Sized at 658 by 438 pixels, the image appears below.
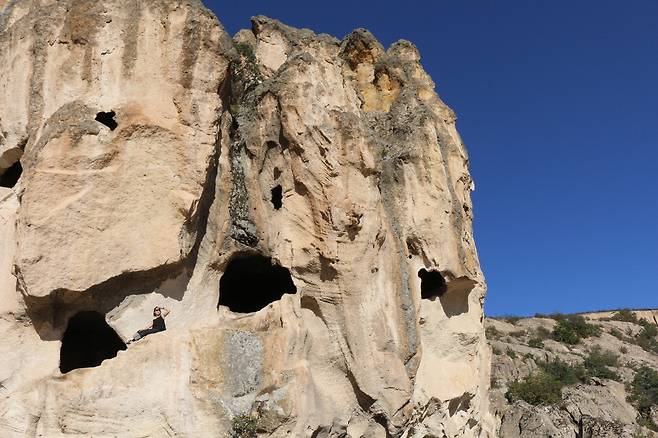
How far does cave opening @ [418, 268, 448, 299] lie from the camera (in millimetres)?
9047

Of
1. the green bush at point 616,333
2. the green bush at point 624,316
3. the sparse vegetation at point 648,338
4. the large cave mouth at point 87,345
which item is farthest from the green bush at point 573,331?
the large cave mouth at point 87,345

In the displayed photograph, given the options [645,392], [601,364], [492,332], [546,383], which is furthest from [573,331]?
[546,383]

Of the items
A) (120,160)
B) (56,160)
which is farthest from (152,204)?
(56,160)

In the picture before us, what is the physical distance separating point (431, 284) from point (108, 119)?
5036mm

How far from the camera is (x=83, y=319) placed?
7305 millimetres

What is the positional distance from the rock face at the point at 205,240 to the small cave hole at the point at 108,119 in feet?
0.10

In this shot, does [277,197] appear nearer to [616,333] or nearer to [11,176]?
[11,176]

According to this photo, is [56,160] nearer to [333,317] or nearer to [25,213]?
[25,213]

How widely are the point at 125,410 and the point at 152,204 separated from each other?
207 centimetres

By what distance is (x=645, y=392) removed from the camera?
740 inches

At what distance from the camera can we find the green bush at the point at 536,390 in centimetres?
1678

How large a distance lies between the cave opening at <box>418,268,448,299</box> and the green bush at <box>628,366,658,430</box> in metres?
11.4

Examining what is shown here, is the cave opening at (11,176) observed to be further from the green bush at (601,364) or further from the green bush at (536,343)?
the green bush at (536,343)

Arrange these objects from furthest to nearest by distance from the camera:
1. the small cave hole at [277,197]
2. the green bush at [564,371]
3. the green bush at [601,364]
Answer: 1. the green bush at [601,364]
2. the green bush at [564,371]
3. the small cave hole at [277,197]
